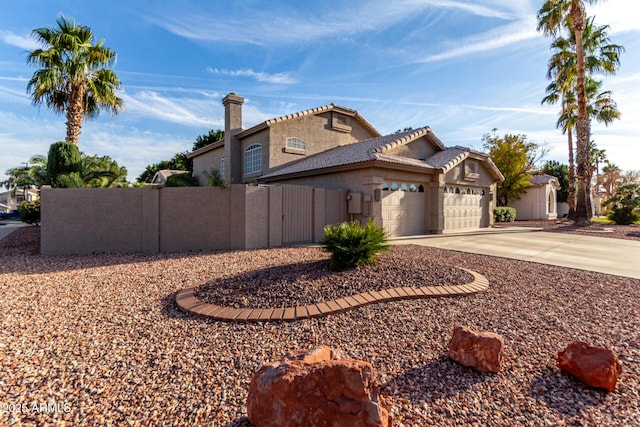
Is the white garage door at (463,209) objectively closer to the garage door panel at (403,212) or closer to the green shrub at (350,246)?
the garage door panel at (403,212)

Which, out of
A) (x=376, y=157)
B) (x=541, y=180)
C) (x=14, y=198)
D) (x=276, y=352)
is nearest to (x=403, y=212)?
(x=376, y=157)

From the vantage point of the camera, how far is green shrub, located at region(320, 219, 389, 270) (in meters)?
5.43

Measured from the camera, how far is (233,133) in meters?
18.2

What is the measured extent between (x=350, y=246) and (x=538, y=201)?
28530 millimetres

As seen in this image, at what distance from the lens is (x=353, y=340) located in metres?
3.18

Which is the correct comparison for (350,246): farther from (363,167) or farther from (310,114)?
(310,114)

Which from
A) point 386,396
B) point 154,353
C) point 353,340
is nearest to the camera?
point 386,396

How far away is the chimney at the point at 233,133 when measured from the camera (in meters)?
17.5

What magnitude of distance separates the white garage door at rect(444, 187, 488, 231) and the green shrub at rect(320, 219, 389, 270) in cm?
1025

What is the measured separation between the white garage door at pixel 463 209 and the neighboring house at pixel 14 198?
36233 mm

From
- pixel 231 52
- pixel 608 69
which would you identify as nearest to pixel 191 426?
pixel 231 52

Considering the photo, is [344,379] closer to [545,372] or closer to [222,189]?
[545,372]

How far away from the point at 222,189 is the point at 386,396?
828cm

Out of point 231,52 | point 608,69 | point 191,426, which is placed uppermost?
point 608,69
